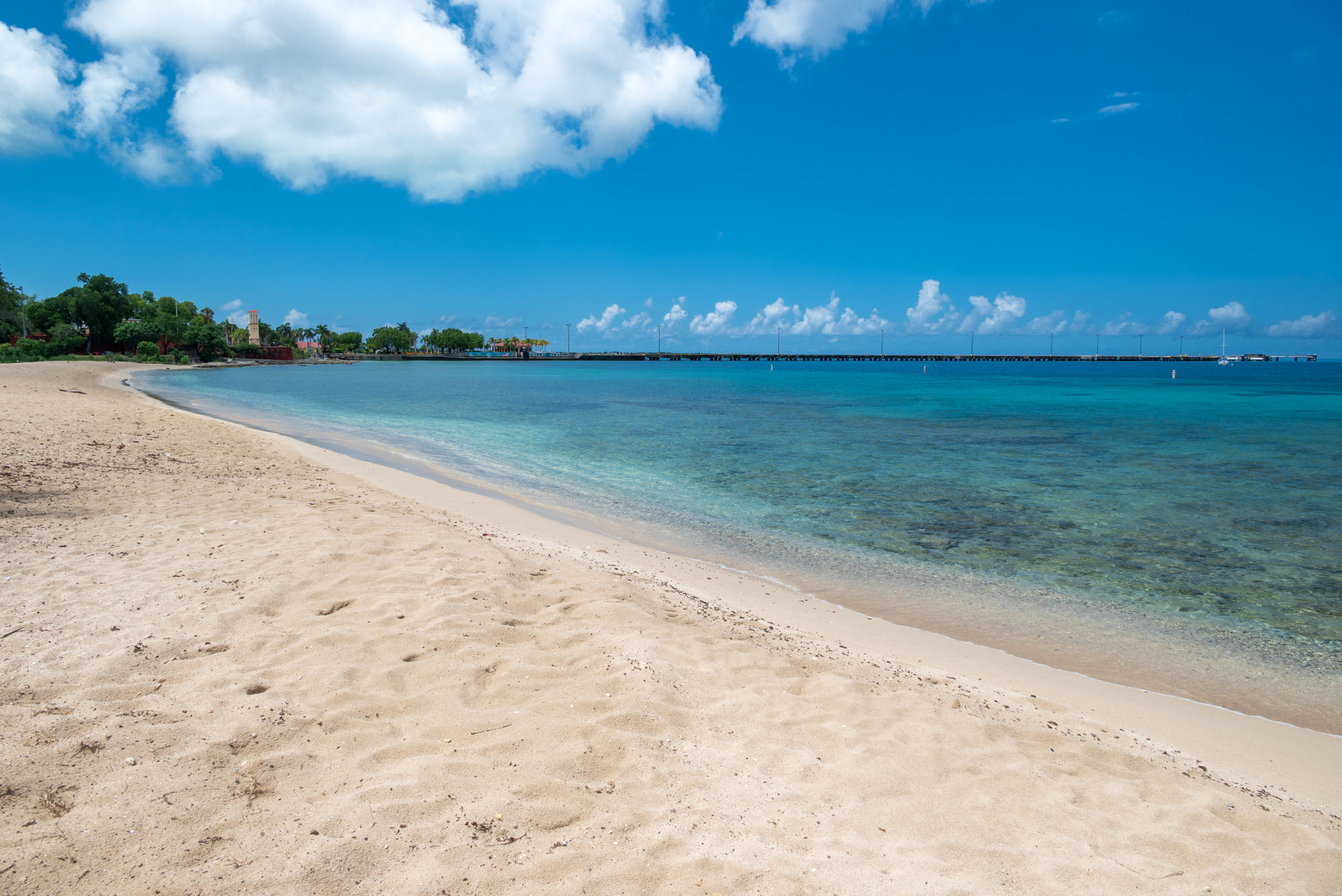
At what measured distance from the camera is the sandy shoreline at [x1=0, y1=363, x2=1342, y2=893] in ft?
9.71

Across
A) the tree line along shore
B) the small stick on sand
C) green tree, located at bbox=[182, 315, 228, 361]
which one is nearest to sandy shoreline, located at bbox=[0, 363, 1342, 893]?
the small stick on sand

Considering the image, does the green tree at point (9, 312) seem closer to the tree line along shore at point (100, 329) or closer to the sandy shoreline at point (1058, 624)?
the tree line along shore at point (100, 329)

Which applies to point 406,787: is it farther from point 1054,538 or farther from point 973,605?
point 1054,538

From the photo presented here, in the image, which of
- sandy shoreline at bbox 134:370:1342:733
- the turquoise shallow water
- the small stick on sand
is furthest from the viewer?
the turquoise shallow water

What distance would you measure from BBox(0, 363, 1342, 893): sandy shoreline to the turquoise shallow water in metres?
4.04

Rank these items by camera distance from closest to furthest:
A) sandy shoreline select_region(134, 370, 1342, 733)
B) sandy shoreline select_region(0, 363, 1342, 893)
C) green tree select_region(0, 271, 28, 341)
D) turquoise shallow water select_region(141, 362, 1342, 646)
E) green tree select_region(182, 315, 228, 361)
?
sandy shoreline select_region(0, 363, 1342, 893) < sandy shoreline select_region(134, 370, 1342, 733) < turquoise shallow water select_region(141, 362, 1342, 646) < green tree select_region(0, 271, 28, 341) < green tree select_region(182, 315, 228, 361)

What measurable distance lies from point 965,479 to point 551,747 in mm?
15683

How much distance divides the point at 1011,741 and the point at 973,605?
379cm

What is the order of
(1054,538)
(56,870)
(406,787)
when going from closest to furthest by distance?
(56,870), (406,787), (1054,538)

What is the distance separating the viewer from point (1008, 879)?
3096 mm

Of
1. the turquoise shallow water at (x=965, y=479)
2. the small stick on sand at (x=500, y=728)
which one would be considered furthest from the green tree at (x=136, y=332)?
the small stick on sand at (x=500, y=728)

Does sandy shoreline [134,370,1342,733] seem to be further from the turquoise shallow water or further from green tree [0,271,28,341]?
green tree [0,271,28,341]

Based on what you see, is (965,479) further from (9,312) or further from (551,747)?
(9,312)

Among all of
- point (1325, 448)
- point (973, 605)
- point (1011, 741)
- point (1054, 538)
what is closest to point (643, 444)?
point (1054, 538)
